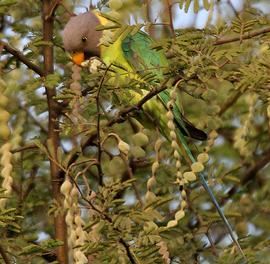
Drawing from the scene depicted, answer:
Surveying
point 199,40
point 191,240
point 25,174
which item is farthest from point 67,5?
point 199,40

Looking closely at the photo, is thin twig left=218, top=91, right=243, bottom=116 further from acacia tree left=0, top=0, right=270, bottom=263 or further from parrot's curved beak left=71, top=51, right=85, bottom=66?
parrot's curved beak left=71, top=51, right=85, bottom=66

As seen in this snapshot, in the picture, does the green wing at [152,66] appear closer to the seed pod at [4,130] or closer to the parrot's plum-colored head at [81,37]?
the parrot's plum-colored head at [81,37]

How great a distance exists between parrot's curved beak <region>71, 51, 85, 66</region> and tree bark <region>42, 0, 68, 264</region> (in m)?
0.18

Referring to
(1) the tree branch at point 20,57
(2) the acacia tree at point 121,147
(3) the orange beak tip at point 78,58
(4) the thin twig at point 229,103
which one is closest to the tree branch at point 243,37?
(2) the acacia tree at point 121,147

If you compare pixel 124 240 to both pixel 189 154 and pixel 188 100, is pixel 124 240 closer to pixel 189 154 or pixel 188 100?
pixel 189 154

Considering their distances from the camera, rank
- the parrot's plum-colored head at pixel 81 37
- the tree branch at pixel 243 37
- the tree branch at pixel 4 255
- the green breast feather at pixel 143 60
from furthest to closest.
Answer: the parrot's plum-colored head at pixel 81 37
the green breast feather at pixel 143 60
the tree branch at pixel 4 255
the tree branch at pixel 243 37

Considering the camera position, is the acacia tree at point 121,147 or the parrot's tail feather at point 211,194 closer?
the acacia tree at point 121,147

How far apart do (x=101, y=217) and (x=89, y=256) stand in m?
0.25

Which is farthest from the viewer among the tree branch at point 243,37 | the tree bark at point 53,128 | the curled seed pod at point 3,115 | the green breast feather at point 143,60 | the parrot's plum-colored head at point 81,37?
the parrot's plum-colored head at point 81,37

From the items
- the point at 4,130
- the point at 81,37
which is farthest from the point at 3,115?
the point at 81,37

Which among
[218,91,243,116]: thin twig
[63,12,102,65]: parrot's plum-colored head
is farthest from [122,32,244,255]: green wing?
[218,91,243,116]: thin twig

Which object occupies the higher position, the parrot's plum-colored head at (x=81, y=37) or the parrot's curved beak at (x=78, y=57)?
the parrot's plum-colored head at (x=81, y=37)

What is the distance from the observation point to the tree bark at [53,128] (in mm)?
2787

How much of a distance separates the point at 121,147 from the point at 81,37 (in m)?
1.24
